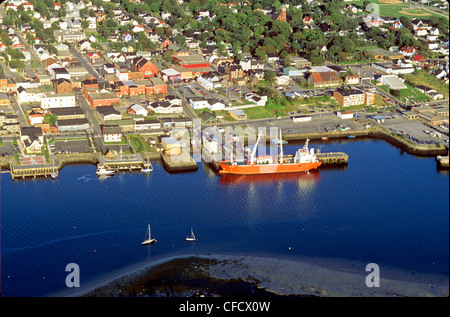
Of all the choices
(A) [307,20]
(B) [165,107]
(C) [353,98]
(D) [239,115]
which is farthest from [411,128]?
(A) [307,20]

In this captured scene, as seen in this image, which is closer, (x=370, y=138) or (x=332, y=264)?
(x=332, y=264)

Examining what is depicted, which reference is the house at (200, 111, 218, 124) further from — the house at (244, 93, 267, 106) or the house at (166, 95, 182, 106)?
the house at (244, 93, 267, 106)

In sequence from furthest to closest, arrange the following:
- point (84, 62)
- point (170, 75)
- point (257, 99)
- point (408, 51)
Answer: point (408, 51) → point (84, 62) → point (170, 75) → point (257, 99)

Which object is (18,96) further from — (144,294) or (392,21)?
(392,21)

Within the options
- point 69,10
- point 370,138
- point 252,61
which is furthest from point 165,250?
point 69,10

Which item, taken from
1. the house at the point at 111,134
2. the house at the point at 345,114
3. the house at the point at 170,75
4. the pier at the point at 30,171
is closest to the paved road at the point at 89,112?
the house at the point at 111,134

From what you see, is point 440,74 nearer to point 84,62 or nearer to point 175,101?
point 175,101
